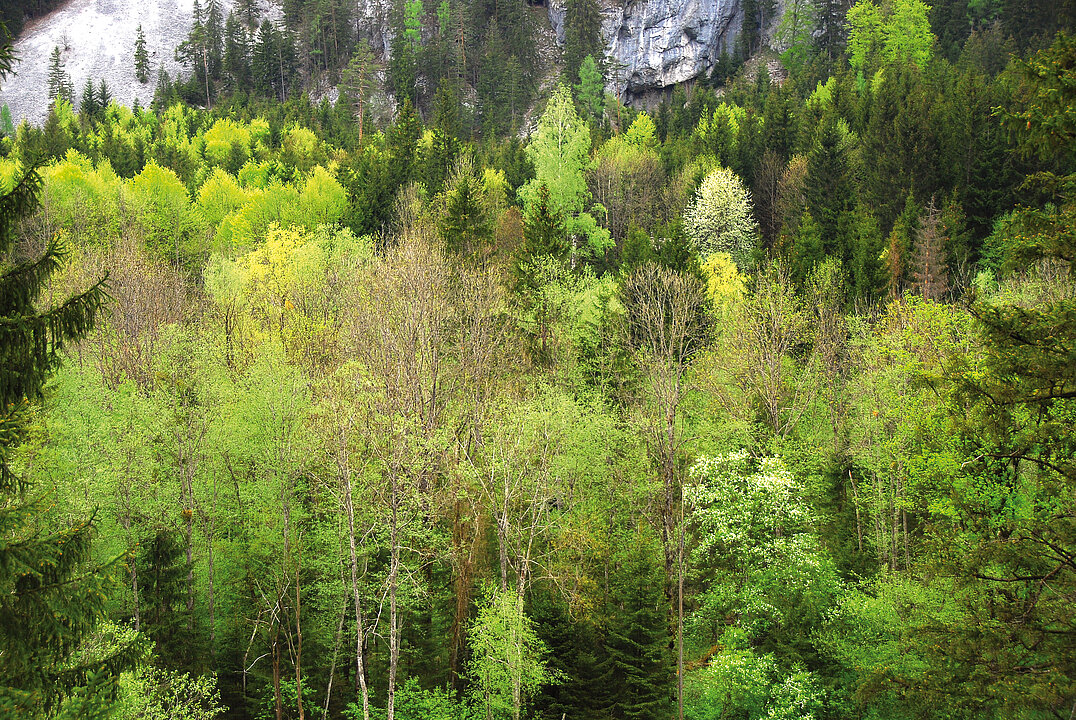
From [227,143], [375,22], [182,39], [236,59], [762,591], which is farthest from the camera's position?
[182,39]

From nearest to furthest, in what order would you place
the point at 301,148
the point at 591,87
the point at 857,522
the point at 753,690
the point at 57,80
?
the point at 753,690, the point at 857,522, the point at 301,148, the point at 591,87, the point at 57,80

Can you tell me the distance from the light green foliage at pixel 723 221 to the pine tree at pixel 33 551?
4739 centimetres

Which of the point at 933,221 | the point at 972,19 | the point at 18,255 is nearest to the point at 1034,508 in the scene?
the point at 933,221

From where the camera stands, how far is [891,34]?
86.9 metres

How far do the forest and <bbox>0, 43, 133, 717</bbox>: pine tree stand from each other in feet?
0.14

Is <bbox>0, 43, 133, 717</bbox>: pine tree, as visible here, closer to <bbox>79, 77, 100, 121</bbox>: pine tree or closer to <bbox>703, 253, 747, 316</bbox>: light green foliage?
<bbox>703, 253, 747, 316</bbox>: light green foliage

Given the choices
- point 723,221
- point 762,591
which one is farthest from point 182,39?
point 762,591

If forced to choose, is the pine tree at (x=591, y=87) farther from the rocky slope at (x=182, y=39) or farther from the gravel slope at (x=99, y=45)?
the gravel slope at (x=99, y=45)

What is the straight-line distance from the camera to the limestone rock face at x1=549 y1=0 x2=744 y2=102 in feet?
375

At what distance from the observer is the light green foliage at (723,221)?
179 feet

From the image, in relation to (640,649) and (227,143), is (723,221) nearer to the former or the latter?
(640,649)


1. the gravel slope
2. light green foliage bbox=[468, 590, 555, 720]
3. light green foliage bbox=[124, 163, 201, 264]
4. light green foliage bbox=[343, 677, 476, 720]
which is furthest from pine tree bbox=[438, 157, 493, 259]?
the gravel slope

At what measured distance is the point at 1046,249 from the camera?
10.5 m

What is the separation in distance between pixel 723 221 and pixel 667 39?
227 ft
